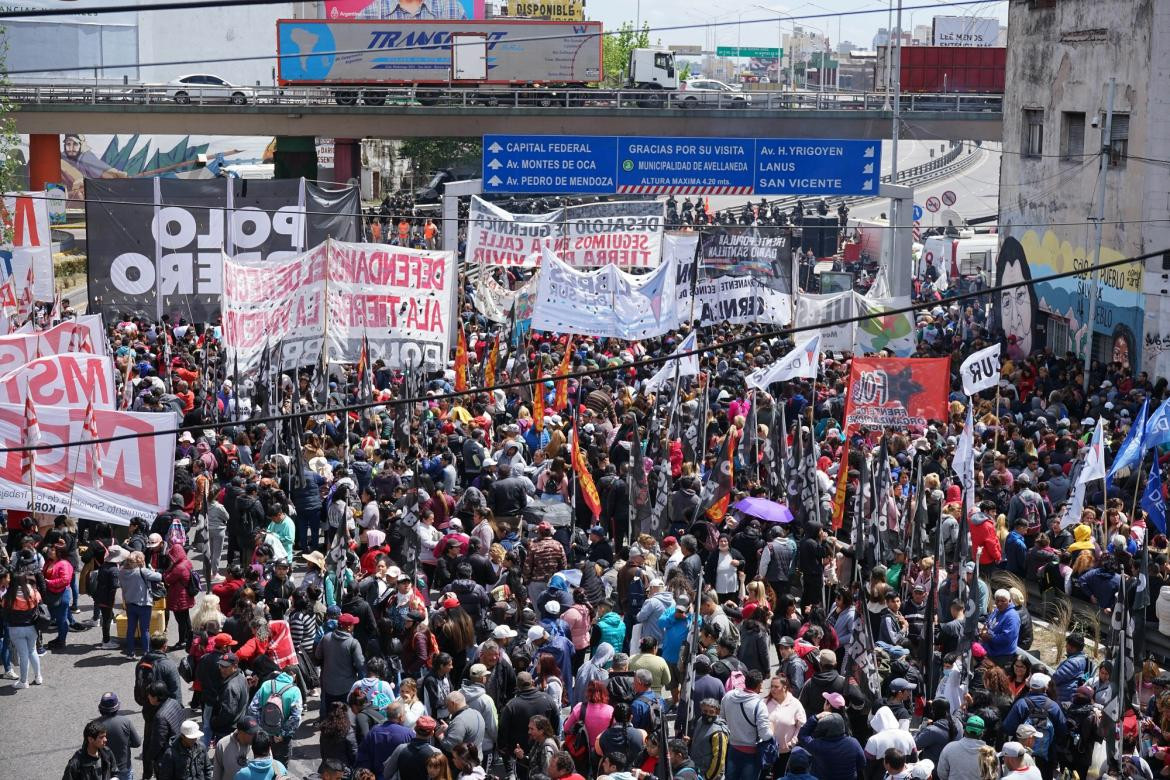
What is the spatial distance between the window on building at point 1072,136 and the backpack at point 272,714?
76.2 ft

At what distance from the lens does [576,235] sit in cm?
2716

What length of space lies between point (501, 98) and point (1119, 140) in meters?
27.5

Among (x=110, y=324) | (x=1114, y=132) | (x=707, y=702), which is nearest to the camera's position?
(x=707, y=702)

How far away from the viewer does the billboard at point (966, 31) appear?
4626 inches

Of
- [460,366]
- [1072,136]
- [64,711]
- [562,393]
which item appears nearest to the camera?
[64,711]

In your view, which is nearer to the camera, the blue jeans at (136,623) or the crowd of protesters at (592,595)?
the crowd of protesters at (592,595)

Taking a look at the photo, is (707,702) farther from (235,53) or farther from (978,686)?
(235,53)

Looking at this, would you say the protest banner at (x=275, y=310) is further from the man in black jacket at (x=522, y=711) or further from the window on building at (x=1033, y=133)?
the window on building at (x=1033, y=133)

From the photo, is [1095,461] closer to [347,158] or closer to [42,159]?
[347,158]

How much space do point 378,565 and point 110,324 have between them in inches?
491

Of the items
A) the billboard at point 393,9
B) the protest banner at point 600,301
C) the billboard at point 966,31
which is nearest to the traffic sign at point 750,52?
the billboard at point 966,31

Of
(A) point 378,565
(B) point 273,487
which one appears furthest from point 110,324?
(A) point 378,565

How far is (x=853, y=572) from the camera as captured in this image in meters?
14.6

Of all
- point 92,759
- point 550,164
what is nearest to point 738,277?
point 550,164
